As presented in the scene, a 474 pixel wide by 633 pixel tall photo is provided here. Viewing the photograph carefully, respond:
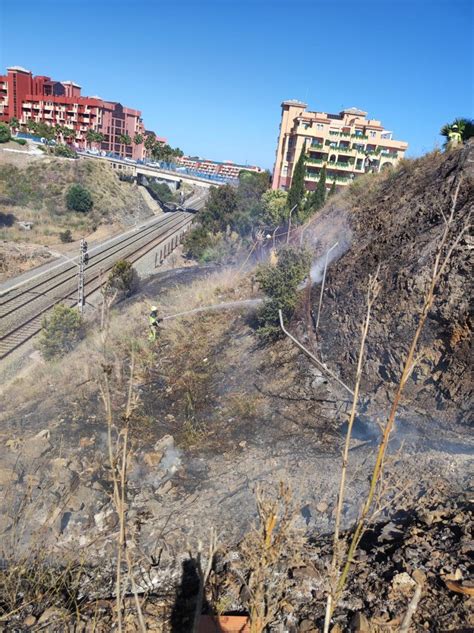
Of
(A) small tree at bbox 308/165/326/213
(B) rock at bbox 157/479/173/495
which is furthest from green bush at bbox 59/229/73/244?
(B) rock at bbox 157/479/173/495

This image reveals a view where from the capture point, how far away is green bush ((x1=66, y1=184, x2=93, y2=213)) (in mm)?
43938

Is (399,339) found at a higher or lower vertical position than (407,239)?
lower

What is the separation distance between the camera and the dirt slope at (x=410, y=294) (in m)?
8.84

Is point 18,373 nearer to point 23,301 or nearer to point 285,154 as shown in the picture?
point 23,301

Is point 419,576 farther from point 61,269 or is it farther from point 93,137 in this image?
point 93,137

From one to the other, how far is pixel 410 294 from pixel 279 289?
4071 millimetres

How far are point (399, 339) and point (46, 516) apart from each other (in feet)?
25.5

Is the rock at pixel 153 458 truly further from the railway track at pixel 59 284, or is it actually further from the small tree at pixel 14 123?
the small tree at pixel 14 123

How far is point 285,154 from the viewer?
4053 centimetres

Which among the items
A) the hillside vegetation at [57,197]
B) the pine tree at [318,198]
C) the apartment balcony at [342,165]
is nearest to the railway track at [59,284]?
the hillside vegetation at [57,197]

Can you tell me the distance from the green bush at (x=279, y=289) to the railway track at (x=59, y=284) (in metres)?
4.84

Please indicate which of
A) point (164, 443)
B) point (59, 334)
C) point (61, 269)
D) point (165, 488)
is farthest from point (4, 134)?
point (165, 488)

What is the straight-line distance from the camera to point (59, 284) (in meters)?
24.8

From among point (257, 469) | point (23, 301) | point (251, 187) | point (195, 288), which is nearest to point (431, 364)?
point (257, 469)
